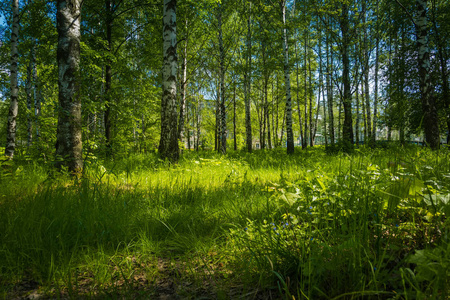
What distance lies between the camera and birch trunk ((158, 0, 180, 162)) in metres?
5.72

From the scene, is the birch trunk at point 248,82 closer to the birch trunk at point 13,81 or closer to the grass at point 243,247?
the birch trunk at point 13,81

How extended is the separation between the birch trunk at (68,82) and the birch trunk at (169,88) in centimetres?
223

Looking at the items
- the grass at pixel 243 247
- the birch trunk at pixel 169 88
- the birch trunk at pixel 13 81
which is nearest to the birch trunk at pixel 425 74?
the grass at pixel 243 247

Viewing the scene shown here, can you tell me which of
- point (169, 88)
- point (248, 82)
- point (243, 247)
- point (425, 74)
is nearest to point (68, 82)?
point (169, 88)

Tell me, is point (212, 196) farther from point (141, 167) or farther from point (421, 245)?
point (141, 167)

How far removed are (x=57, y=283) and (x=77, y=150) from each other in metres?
3.29

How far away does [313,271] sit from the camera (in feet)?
3.41

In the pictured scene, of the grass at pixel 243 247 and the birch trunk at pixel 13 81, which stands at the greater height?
the birch trunk at pixel 13 81

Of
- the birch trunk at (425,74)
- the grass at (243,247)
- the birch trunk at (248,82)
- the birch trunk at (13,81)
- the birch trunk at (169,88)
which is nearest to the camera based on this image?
the grass at (243,247)

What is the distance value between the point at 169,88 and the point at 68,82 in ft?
8.15

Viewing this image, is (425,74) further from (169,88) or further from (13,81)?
(13,81)

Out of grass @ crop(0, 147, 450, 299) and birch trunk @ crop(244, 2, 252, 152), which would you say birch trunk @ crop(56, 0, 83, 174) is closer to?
grass @ crop(0, 147, 450, 299)

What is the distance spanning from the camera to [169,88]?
5746 mm

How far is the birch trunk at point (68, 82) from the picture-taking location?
368cm
